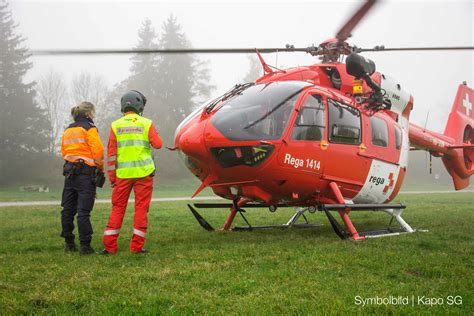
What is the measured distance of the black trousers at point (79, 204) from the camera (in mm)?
5764

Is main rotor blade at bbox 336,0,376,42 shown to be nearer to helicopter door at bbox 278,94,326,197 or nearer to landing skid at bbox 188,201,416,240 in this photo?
helicopter door at bbox 278,94,326,197

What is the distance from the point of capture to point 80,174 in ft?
19.4

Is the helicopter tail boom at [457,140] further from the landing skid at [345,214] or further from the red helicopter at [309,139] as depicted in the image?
the landing skid at [345,214]

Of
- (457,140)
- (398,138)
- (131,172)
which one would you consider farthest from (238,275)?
(457,140)

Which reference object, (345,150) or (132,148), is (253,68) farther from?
(132,148)

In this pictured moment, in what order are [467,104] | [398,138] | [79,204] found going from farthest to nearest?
[467,104], [398,138], [79,204]

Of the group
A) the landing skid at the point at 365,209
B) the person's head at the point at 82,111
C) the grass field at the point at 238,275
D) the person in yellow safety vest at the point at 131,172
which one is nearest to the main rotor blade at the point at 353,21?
the landing skid at the point at 365,209

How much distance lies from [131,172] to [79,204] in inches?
35.4

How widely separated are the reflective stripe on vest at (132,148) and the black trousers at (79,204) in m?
0.55

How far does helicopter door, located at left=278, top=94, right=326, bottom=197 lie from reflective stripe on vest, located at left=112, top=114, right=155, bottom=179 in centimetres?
193

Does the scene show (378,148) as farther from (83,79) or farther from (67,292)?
(83,79)

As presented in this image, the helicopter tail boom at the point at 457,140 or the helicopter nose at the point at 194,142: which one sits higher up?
the helicopter nose at the point at 194,142

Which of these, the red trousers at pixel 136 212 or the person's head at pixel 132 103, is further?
the person's head at pixel 132 103

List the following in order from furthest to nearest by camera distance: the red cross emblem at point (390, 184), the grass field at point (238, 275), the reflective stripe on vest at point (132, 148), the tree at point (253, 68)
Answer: the tree at point (253, 68) → the red cross emblem at point (390, 184) → the reflective stripe on vest at point (132, 148) → the grass field at point (238, 275)
